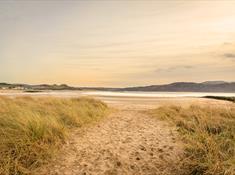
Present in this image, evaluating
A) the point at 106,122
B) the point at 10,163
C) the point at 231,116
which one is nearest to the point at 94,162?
the point at 10,163

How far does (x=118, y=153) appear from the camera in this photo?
737cm

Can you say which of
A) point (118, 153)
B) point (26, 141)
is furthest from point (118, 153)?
point (26, 141)

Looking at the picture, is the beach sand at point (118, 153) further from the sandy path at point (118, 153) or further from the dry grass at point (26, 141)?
the dry grass at point (26, 141)

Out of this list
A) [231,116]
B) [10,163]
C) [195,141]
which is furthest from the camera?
[231,116]

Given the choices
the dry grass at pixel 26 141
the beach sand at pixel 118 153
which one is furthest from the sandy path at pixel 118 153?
the dry grass at pixel 26 141

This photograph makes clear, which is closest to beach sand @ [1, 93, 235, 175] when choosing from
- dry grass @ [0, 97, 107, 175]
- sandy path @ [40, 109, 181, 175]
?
sandy path @ [40, 109, 181, 175]

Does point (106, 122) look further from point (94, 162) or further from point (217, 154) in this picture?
point (217, 154)

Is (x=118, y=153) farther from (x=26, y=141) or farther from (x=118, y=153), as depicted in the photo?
(x=26, y=141)

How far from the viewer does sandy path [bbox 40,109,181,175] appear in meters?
6.55

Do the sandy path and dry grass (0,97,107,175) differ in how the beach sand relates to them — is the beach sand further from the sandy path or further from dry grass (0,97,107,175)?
dry grass (0,97,107,175)

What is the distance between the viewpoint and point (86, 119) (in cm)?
1126

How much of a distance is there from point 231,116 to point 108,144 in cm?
654

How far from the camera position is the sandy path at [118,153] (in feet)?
21.5

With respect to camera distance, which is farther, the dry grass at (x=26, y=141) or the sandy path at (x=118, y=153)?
the sandy path at (x=118, y=153)
